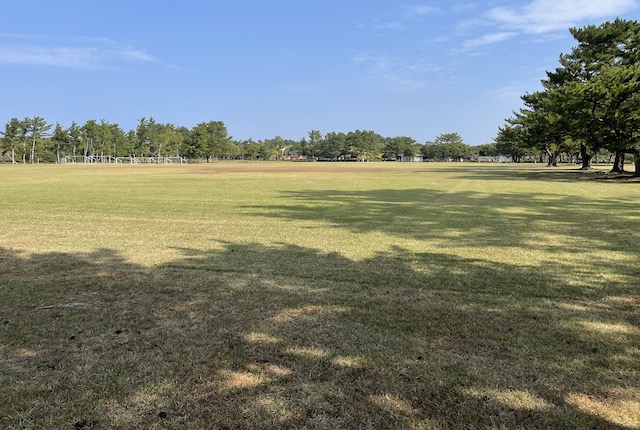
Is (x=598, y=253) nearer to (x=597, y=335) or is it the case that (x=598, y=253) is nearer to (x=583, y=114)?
(x=597, y=335)

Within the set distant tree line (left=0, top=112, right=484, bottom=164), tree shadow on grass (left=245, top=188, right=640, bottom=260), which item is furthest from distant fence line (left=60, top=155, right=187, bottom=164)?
tree shadow on grass (left=245, top=188, right=640, bottom=260)

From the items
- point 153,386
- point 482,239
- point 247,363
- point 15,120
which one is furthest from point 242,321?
point 15,120

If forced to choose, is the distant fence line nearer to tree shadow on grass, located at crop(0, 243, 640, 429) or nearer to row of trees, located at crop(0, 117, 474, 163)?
row of trees, located at crop(0, 117, 474, 163)

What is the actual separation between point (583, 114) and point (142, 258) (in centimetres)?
3613

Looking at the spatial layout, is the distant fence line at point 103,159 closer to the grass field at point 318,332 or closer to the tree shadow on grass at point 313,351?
the grass field at point 318,332

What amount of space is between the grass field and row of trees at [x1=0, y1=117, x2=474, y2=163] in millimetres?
119002

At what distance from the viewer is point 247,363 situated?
3.73m

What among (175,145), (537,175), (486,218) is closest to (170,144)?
(175,145)

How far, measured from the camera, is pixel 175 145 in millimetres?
131250

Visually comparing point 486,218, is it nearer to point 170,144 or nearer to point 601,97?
point 601,97

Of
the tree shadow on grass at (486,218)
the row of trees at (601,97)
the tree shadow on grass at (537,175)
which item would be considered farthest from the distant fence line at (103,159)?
the tree shadow on grass at (486,218)

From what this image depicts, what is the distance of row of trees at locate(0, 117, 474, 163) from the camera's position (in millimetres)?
109075

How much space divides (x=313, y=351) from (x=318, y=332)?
43 cm

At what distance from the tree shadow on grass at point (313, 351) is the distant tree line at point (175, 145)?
400ft
